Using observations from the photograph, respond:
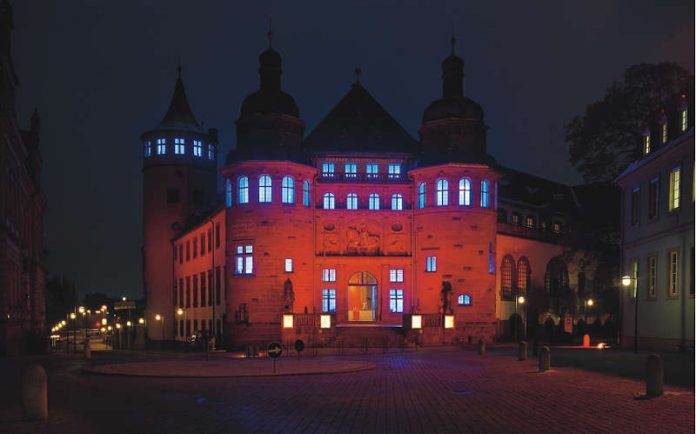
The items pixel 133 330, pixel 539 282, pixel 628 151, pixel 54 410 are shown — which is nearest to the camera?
pixel 54 410

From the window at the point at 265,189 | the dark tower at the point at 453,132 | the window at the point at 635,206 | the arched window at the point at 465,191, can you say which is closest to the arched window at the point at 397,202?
the dark tower at the point at 453,132

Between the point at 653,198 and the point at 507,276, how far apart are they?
3015 centimetres

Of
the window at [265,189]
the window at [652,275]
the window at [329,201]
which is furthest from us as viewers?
the window at [329,201]

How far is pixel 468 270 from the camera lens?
60.0 meters

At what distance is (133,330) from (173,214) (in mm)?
18131

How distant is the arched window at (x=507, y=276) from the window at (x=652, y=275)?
90.5 ft

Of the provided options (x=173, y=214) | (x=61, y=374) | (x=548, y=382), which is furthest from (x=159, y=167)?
(x=548, y=382)

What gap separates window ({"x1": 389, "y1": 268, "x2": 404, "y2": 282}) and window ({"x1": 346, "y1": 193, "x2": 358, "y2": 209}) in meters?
5.70

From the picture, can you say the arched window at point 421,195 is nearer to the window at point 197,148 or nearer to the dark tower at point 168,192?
the dark tower at point 168,192

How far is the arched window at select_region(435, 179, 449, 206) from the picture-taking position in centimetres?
6075

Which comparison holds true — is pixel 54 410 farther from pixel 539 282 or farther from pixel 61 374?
pixel 539 282

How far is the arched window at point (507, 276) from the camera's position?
6894 cm

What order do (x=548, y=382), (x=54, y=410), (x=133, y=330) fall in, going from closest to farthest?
1. (x=54, y=410)
2. (x=548, y=382)
3. (x=133, y=330)

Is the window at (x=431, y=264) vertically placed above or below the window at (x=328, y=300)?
above
